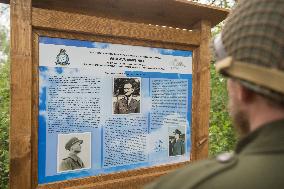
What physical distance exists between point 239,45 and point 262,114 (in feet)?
0.91

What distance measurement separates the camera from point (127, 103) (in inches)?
113

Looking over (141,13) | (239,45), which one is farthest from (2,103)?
(239,45)

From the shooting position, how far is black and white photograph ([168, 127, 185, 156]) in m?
3.21

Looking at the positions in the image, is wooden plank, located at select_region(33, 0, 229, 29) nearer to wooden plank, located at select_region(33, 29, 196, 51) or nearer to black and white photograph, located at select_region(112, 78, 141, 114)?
wooden plank, located at select_region(33, 29, 196, 51)

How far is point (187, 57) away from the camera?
10.9 ft

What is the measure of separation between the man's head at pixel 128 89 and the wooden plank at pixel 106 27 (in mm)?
393

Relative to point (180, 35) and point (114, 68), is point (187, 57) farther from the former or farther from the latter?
point (114, 68)

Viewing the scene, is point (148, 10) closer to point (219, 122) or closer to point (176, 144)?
point (176, 144)

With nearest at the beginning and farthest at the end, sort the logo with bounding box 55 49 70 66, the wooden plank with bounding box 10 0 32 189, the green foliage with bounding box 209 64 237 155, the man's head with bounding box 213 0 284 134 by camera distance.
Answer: the man's head with bounding box 213 0 284 134
the wooden plank with bounding box 10 0 32 189
the logo with bounding box 55 49 70 66
the green foliage with bounding box 209 64 237 155

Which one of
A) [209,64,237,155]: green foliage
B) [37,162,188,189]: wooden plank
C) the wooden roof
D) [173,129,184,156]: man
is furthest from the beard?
[209,64,237,155]: green foliage

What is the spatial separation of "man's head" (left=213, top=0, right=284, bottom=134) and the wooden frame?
147 centimetres

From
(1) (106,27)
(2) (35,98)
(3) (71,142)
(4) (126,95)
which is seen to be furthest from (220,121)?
(2) (35,98)

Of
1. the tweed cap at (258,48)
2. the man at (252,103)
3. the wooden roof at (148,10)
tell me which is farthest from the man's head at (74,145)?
the tweed cap at (258,48)

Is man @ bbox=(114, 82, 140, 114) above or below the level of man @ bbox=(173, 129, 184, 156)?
above
